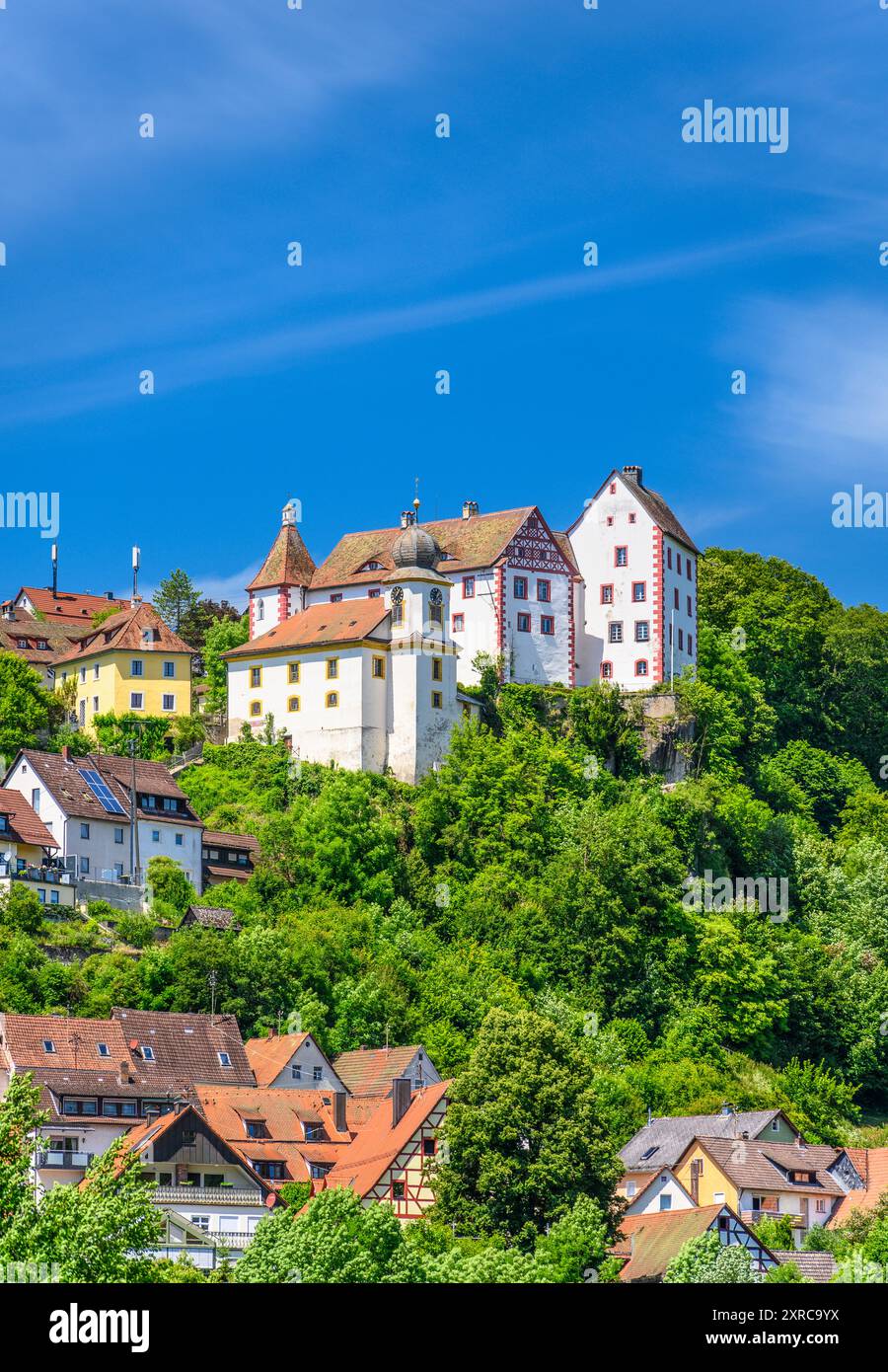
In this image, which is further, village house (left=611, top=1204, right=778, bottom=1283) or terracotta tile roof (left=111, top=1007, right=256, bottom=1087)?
terracotta tile roof (left=111, top=1007, right=256, bottom=1087)

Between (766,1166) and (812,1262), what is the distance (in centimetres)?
660

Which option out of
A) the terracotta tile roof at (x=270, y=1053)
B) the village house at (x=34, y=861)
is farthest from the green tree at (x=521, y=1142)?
the village house at (x=34, y=861)

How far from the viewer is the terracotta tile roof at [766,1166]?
220ft

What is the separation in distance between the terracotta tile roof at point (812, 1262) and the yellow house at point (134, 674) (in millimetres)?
38343

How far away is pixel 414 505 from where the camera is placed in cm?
9631

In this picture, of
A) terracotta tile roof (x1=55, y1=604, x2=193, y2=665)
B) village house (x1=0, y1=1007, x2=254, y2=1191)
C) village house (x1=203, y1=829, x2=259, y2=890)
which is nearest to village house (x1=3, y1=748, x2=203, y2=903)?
village house (x1=203, y1=829, x2=259, y2=890)

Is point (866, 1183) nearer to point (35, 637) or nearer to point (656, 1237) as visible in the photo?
point (656, 1237)

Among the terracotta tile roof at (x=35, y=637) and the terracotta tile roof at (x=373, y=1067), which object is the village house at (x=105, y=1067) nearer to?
the terracotta tile roof at (x=373, y=1067)

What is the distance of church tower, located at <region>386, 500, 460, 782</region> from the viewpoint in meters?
84.6

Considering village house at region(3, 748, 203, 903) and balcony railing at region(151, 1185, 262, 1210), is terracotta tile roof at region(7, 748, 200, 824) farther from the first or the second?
balcony railing at region(151, 1185, 262, 1210)

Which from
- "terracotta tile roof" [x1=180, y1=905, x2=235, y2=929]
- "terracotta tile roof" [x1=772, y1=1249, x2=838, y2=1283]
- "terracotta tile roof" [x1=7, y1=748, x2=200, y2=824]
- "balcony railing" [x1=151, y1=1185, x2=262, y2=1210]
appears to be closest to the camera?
"balcony railing" [x1=151, y1=1185, x2=262, y2=1210]

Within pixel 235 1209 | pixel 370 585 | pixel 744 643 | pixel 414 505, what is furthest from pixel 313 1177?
pixel 744 643
